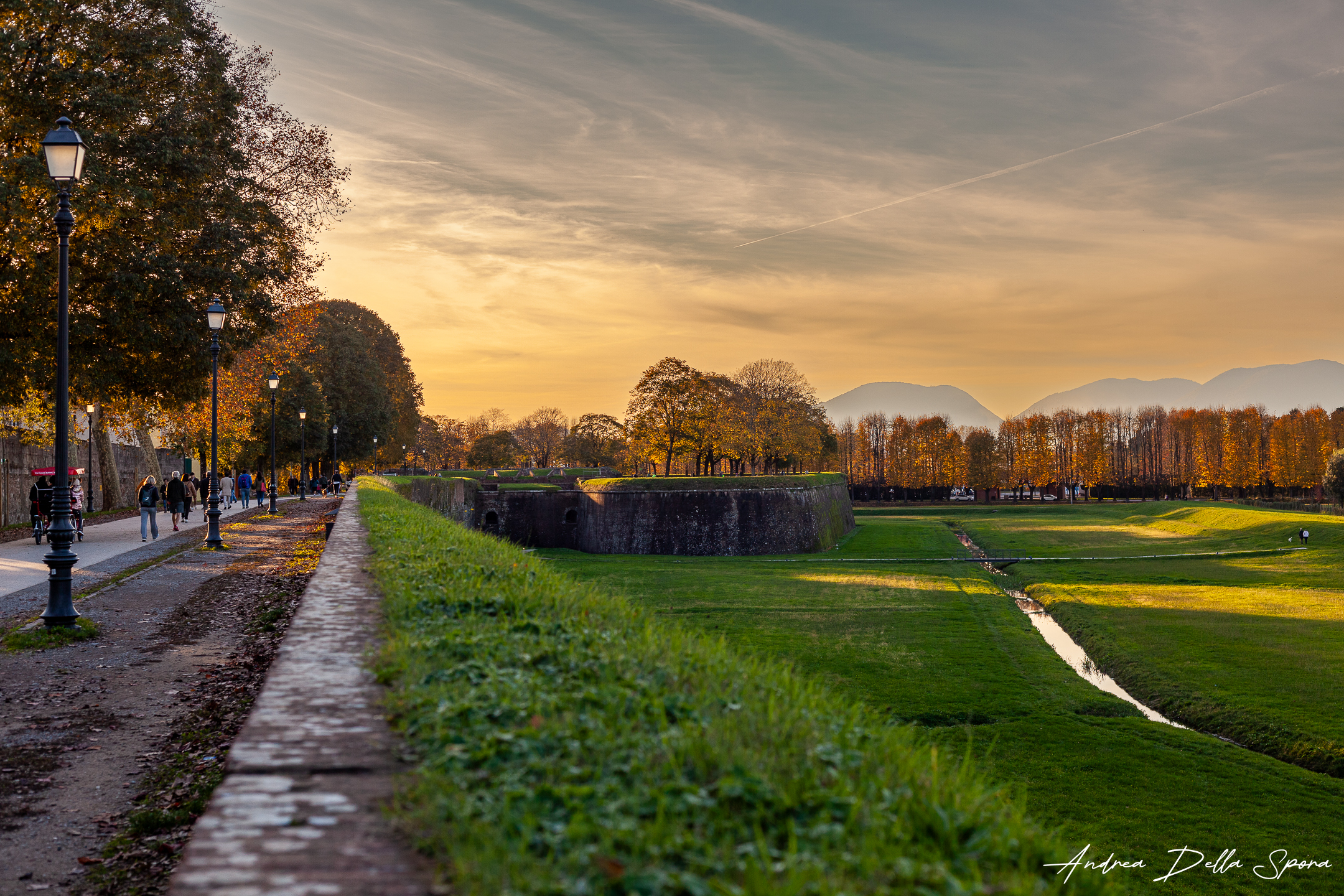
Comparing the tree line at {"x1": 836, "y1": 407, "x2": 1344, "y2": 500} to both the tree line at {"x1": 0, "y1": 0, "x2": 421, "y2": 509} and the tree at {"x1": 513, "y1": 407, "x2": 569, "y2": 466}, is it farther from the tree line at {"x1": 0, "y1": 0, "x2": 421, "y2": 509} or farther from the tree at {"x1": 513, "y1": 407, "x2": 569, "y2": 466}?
the tree line at {"x1": 0, "y1": 0, "x2": 421, "y2": 509}

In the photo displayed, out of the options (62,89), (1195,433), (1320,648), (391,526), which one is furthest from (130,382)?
(1195,433)

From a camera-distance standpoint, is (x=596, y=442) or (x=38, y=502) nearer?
(x=38, y=502)

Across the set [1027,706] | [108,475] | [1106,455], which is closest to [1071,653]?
[1027,706]

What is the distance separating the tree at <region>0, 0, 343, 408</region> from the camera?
60.3 feet

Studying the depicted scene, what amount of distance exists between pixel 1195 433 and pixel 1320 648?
3420 inches

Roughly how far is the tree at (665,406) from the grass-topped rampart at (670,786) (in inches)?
2309

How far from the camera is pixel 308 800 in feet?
10.1

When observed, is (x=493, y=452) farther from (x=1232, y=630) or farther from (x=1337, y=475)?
(x=1232, y=630)

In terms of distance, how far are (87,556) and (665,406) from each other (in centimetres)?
4769

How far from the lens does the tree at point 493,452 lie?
339 feet

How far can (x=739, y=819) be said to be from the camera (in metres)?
2.76

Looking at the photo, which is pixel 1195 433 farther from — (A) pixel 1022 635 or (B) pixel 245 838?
(B) pixel 245 838

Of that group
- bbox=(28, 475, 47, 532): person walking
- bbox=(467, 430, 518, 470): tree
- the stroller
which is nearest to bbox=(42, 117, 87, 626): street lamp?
the stroller

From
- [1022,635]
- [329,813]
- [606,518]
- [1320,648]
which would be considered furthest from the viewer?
[606,518]
